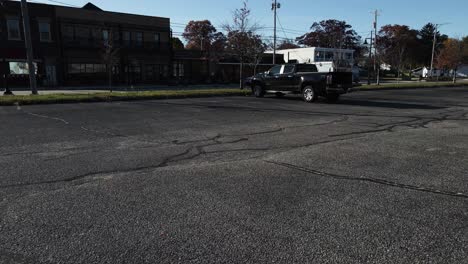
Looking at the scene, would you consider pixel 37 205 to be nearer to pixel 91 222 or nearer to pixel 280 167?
pixel 91 222

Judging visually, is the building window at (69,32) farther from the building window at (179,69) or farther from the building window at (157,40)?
the building window at (179,69)

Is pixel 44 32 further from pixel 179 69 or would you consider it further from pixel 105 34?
pixel 179 69

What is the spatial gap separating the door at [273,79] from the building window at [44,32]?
91.2ft

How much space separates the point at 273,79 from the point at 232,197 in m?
17.3

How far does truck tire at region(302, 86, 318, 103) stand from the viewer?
19.4m

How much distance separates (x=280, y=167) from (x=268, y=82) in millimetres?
16056

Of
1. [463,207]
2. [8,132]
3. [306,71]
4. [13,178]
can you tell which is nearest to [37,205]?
[13,178]

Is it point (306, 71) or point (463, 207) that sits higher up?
point (306, 71)

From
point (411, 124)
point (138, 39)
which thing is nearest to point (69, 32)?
point (138, 39)

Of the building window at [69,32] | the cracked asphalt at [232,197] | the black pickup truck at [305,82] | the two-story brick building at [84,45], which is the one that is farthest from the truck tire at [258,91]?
the building window at [69,32]

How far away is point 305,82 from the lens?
19719mm

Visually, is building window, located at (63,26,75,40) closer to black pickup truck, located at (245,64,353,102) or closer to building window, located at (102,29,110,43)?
building window, located at (102,29,110,43)

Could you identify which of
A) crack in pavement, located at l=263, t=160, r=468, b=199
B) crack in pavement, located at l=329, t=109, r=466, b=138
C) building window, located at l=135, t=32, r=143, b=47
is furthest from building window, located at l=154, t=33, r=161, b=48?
crack in pavement, located at l=263, t=160, r=468, b=199

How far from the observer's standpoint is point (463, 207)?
4.62m
